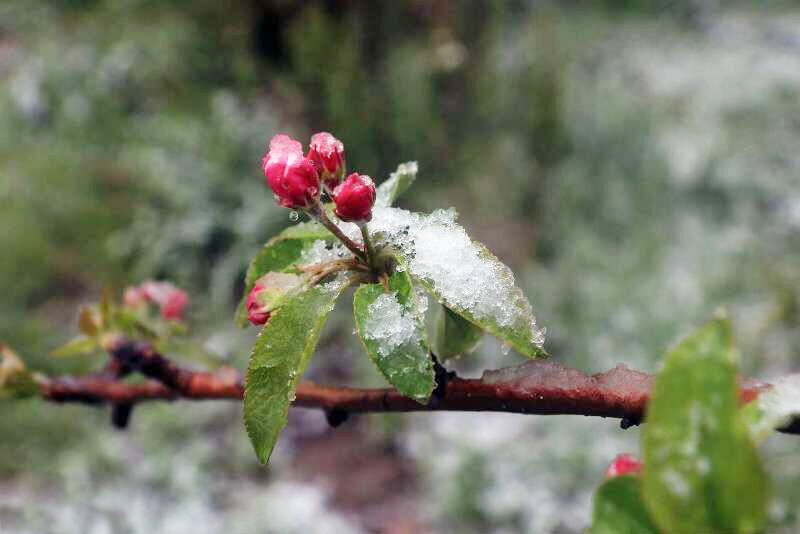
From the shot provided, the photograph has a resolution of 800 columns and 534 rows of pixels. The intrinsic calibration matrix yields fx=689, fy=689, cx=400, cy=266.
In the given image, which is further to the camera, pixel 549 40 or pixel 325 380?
pixel 549 40

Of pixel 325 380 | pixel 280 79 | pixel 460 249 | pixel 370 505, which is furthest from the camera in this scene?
pixel 280 79

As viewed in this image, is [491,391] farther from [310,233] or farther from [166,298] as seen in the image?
[166,298]

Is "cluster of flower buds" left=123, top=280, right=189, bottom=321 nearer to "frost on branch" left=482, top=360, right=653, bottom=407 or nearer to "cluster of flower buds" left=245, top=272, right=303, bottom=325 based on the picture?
"cluster of flower buds" left=245, top=272, right=303, bottom=325

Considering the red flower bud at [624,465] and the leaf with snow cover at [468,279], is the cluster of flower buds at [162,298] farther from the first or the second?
the red flower bud at [624,465]

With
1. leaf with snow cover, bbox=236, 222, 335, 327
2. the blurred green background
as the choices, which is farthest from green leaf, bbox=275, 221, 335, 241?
the blurred green background

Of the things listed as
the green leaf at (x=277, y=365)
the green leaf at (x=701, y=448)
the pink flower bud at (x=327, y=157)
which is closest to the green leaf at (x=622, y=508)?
the green leaf at (x=701, y=448)

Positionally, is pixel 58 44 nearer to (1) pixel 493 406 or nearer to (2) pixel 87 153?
(2) pixel 87 153

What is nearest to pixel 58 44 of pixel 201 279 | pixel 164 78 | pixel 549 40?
pixel 164 78
